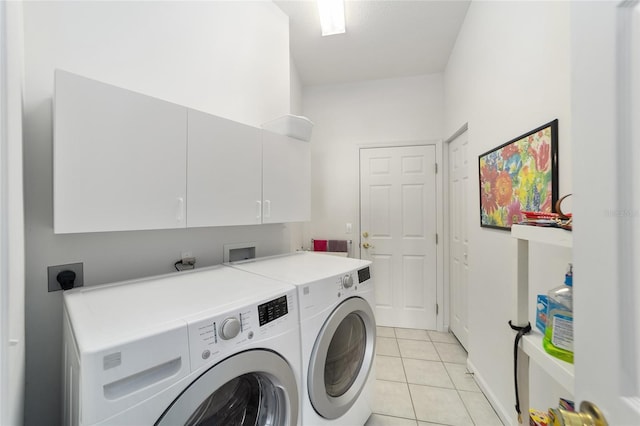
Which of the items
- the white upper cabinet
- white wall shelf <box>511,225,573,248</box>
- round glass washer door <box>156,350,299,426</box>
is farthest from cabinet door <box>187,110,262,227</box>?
white wall shelf <box>511,225,573,248</box>

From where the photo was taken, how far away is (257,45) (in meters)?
1.97

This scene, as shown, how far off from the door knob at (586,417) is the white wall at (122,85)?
162cm

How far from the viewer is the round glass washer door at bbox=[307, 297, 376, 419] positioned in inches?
42.1

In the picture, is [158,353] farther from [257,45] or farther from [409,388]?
[257,45]

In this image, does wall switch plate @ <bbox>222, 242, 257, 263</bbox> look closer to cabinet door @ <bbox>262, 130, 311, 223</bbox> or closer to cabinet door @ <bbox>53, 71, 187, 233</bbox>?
cabinet door @ <bbox>262, 130, 311, 223</bbox>

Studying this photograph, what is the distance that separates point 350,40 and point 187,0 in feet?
4.70

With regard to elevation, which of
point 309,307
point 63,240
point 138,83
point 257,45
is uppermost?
point 257,45

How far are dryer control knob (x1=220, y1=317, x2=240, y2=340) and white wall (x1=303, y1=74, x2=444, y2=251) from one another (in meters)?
2.33

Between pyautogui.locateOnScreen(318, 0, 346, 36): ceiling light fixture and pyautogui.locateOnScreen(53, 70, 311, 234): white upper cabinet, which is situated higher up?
pyautogui.locateOnScreen(318, 0, 346, 36): ceiling light fixture

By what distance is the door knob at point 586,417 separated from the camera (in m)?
0.41

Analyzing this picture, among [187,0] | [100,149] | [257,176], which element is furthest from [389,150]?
[100,149]

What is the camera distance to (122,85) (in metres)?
1.24

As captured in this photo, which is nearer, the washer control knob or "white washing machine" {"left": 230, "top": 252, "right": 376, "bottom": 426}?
"white washing machine" {"left": 230, "top": 252, "right": 376, "bottom": 426}

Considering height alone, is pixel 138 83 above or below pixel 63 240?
A: above
